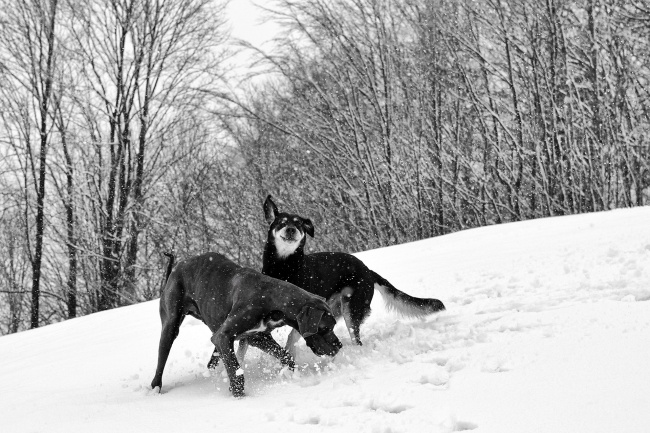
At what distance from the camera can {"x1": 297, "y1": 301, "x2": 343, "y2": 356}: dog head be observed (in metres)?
4.16

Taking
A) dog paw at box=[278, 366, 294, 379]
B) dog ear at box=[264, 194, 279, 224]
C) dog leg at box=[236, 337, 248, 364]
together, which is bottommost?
dog paw at box=[278, 366, 294, 379]

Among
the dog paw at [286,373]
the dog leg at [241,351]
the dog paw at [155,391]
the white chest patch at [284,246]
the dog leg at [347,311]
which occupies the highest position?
the white chest patch at [284,246]

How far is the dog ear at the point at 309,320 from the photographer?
4.15m

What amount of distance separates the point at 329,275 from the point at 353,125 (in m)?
6.64

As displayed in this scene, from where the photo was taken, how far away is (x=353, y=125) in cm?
1172

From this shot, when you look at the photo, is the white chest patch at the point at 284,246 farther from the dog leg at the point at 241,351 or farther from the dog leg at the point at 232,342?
the dog leg at the point at 232,342

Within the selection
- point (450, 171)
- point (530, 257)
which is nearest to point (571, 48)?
point (450, 171)

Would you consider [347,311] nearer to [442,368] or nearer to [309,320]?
[309,320]

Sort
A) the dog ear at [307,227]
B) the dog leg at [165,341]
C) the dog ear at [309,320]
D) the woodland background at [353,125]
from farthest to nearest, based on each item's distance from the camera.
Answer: the woodland background at [353,125]
the dog ear at [307,227]
the dog leg at [165,341]
the dog ear at [309,320]

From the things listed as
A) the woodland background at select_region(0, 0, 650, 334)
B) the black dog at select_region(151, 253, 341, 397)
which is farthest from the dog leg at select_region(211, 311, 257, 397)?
the woodland background at select_region(0, 0, 650, 334)

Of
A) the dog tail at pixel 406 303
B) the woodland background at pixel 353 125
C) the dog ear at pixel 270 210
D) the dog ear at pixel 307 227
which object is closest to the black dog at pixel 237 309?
the dog ear at pixel 270 210

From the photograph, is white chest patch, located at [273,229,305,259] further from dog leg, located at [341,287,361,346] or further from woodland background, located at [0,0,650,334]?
woodland background, located at [0,0,650,334]

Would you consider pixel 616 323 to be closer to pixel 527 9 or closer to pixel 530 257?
pixel 530 257

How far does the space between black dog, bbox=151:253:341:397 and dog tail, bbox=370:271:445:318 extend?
1206mm
